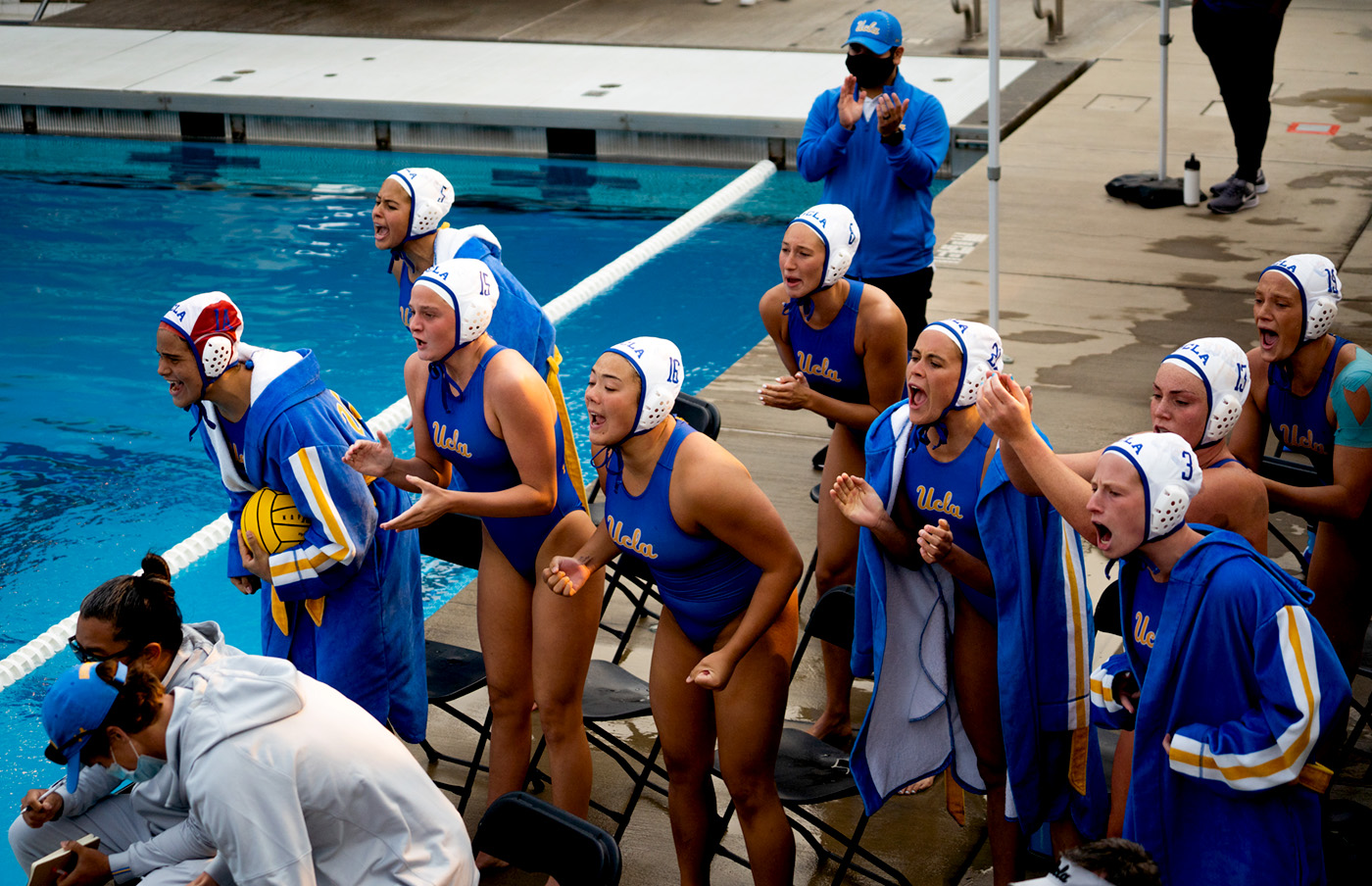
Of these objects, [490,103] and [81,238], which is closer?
[81,238]

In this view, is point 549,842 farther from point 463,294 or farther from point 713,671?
point 463,294

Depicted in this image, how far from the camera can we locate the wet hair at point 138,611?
3.69 metres

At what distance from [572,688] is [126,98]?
13013 mm

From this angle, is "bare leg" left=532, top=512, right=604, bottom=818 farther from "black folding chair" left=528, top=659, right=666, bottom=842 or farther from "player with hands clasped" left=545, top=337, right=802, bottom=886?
"player with hands clasped" left=545, top=337, right=802, bottom=886

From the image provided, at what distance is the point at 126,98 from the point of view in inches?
587

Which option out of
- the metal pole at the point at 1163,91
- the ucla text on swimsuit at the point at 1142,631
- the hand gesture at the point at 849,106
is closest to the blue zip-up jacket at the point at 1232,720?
the ucla text on swimsuit at the point at 1142,631

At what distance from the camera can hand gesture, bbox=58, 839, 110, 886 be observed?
11.7ft

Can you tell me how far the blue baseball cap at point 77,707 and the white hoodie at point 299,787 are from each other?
17 cm

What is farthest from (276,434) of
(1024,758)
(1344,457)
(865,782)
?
(1344,457)

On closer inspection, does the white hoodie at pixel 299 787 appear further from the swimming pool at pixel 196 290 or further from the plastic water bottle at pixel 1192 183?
the plastic water bottle at pixel 1192 183

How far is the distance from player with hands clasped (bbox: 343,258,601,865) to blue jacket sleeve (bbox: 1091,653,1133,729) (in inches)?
61.1

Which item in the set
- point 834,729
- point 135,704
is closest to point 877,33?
point 834,729

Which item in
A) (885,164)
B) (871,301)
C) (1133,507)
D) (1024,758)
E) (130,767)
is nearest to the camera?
(1133,507)

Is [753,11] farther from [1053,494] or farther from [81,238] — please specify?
[1053,494]
